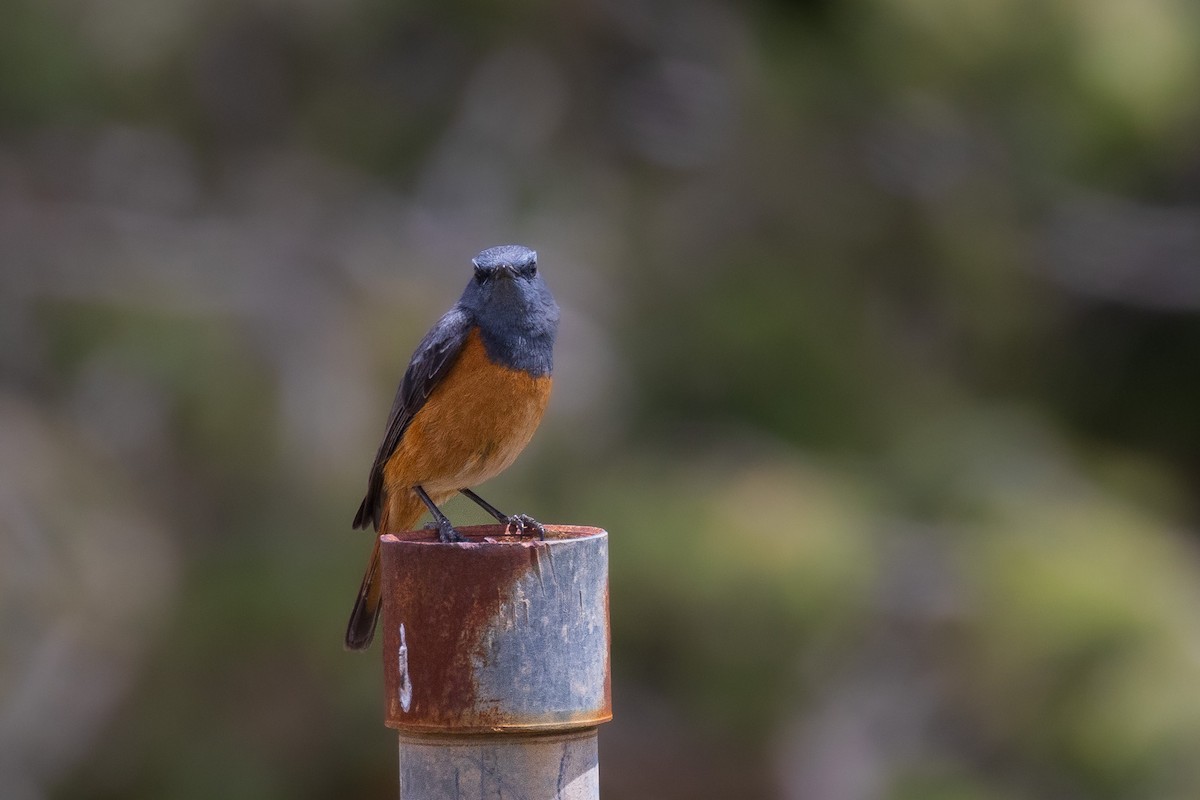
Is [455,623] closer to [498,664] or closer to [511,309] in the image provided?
[498,664]

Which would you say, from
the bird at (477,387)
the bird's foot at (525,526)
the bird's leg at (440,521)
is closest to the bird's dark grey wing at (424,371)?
the bird at (477,387)

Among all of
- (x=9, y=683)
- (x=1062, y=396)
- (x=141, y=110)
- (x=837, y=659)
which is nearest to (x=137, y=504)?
(x=9, y=683)

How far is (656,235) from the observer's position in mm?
11445

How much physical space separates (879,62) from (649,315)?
219 centimetres

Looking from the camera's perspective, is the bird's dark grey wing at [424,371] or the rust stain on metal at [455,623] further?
the bird's dark grey wing at [424,371]

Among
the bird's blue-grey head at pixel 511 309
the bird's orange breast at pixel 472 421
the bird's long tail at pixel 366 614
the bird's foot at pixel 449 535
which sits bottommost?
the bird's long tail at pixel 366 614

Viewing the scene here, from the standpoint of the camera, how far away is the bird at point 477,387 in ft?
15.8

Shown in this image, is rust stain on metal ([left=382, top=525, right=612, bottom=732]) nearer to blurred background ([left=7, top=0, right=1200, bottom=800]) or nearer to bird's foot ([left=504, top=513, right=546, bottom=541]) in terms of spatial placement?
bird's foot ([left=504, top=513, right=546, bottom=541])

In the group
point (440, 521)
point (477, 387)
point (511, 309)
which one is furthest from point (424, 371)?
point (440, 521)

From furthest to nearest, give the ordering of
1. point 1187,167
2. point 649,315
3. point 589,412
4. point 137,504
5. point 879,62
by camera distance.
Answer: point 1187,167 → point 649,315 → point 879,62 → point 589,412 → point 137,504

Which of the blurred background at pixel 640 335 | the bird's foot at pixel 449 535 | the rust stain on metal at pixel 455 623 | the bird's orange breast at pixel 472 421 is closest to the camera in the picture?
the rust stain on metal at pixel 455 623

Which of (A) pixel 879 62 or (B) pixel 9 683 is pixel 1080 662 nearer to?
(A) pixel 879 62

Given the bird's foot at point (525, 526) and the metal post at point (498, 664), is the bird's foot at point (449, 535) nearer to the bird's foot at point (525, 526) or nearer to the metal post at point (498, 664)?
the bird's foot at point (525, 526)

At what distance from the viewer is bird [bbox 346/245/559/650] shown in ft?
15.8
